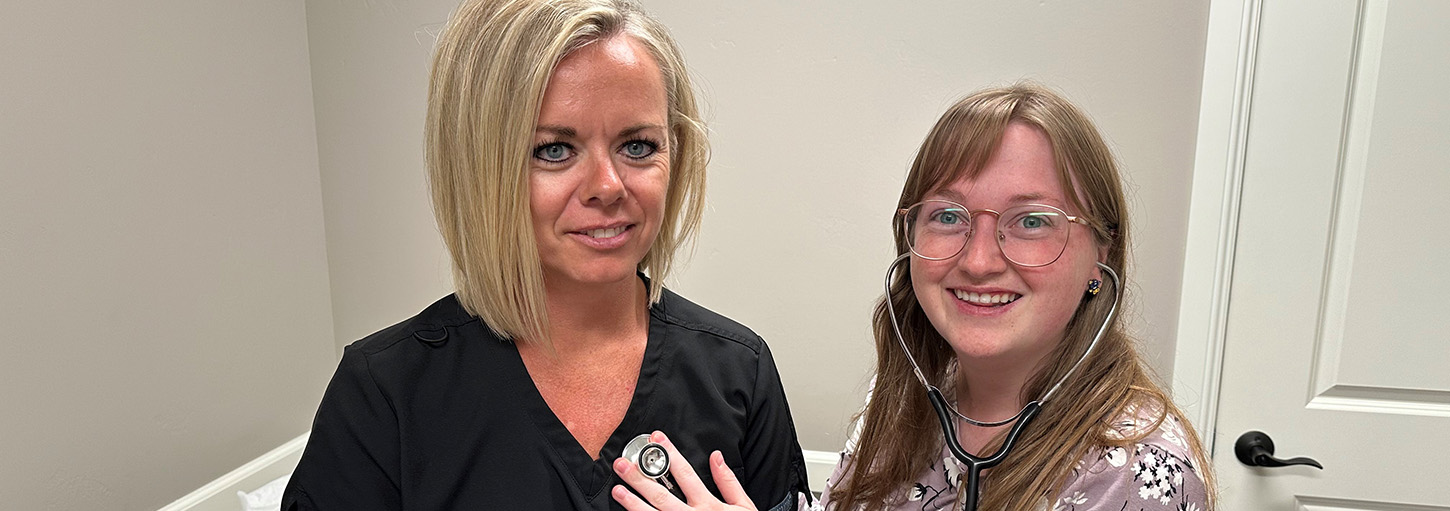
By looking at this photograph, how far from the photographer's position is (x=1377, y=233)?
1.55 meters

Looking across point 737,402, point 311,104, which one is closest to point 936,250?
point 737,402

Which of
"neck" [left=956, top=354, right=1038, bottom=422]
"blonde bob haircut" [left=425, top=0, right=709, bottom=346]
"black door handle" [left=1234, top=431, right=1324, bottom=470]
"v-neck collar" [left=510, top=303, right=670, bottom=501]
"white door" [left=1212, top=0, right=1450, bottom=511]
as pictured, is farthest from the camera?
"black door handle" [left=1234, top=431, right=1324, bottom=470]

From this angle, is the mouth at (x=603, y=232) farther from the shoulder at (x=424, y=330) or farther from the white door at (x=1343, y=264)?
the white door at (x=1343, y=264)

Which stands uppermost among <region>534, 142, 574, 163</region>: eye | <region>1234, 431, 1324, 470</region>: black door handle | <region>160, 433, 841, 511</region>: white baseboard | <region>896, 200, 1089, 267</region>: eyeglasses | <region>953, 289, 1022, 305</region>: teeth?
<region>534, 142, 574, 163</region>: eye

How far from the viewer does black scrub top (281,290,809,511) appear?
0.89 metres

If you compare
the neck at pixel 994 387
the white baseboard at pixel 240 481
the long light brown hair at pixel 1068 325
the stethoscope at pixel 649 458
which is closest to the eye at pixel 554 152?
the stethoscope at pixel 649 458

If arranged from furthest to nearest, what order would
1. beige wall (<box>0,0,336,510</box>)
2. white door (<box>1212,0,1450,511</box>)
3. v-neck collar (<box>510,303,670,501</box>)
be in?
white door (<box>1212,0,1450,511</box>), beige wall (<box>0,0,336,510</box>), v-neck collar (<box>510,303,670,501</box>)

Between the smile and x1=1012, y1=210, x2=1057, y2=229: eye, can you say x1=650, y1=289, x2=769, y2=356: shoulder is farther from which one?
x1=1012, y1=210, x2=1057, y2=229: eye

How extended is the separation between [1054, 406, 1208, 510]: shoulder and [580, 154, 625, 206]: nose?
0.57 metres

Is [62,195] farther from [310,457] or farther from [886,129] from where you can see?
[886,129]

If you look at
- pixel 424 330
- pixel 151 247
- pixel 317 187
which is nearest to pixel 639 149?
pixel 424 330

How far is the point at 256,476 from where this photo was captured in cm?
180

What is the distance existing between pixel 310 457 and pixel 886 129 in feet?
4.00

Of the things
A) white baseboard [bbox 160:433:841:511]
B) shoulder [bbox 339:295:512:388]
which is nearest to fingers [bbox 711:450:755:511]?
shoulder [bbox 339:295:512:388]
